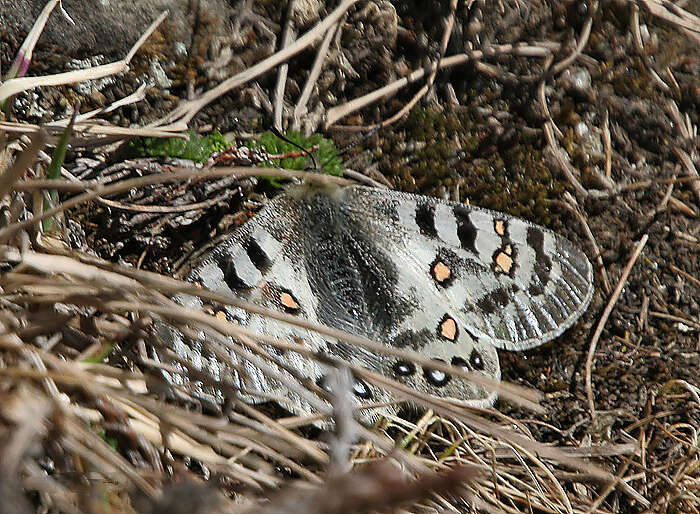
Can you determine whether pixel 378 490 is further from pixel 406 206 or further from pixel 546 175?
pixel 546 175

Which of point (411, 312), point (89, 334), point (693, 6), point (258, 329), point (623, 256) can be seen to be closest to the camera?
point (89, 334)

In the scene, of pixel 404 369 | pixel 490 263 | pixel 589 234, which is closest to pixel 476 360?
pixel 404 369

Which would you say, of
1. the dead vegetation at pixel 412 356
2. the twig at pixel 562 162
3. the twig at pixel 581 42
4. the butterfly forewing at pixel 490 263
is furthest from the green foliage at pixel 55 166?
the twig at pixel 581 42

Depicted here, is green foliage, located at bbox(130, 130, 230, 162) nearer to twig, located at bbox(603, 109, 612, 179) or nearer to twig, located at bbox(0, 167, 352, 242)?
twig, located at bbox(0, 167, 352, 242)

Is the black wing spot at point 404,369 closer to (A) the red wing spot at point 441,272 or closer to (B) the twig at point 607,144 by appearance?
(A) the red wing spot at point 441,272

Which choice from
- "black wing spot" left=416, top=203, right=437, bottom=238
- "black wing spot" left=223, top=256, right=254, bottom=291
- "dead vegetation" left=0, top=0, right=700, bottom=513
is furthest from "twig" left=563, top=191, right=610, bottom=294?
"black wing spot" left=223, top=256, right=254, bottom=291

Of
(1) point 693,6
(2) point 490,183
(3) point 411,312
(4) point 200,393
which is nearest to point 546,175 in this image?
(2) point 490,183
